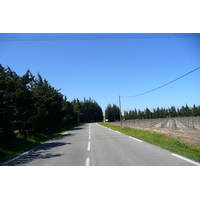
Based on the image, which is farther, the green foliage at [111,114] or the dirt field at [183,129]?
the green foliage at [111,114]

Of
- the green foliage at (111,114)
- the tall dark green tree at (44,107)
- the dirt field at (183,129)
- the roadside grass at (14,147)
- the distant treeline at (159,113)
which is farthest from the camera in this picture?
the green foliage at (111,114)

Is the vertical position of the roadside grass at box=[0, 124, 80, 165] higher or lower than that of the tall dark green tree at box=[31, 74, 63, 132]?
lower

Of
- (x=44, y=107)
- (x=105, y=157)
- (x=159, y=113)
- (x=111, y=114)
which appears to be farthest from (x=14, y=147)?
(x=111, y=114)

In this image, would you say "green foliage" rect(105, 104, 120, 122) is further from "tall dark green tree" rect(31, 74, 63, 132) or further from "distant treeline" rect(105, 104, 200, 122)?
"tall dark green tree" rect(31, 74, 63, 132)

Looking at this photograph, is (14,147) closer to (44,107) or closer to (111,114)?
(44,107)

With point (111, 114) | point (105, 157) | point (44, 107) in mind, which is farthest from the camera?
point (111, 114)

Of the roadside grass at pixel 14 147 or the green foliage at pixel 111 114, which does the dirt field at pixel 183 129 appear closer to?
the roadside grass at pixel 14 147

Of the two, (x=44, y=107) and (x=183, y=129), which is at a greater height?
(x=44, y=107)

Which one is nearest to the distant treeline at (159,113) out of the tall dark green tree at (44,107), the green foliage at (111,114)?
the green foliage at (111,114)

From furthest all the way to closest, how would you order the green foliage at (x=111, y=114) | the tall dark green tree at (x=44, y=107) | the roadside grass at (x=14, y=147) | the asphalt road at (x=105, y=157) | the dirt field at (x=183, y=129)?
1. the green foliage at (x=111, y=114)
2. the tall dark green tree at (x=44, y=107)
3. the dirt field at (x=183, y=129)
4. the roadside grass at (x=14, y=147)
5. the asphalt road at (x=105, y=157)

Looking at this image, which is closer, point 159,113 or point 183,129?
point 183,129

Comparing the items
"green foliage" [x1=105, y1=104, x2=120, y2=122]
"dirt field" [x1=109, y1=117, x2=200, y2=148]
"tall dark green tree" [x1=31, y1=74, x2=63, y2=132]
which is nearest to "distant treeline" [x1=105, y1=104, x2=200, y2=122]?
"green foliage" [x1=105, y1=104, x2=120, y2=122]
